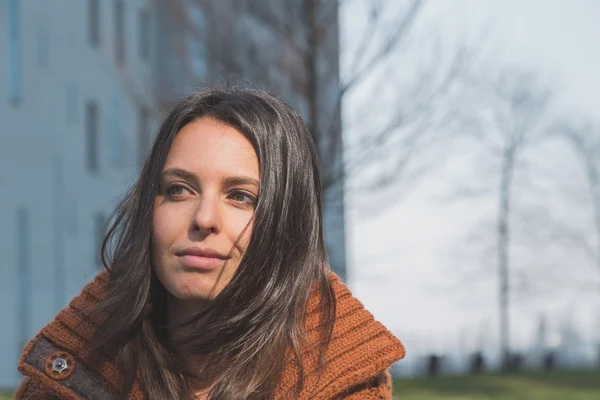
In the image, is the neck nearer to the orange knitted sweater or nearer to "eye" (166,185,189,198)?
the orange knitted sweater

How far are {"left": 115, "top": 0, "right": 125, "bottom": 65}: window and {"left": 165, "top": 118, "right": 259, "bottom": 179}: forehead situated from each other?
2291 cm

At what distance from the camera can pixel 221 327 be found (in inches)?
102

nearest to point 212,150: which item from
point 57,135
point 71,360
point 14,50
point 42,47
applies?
point 71,360

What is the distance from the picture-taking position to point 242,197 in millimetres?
2625

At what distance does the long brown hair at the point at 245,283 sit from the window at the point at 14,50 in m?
18.1

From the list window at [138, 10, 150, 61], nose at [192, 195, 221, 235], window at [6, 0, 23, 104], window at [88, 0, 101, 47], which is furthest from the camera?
window at [138, 10, 150, 61]

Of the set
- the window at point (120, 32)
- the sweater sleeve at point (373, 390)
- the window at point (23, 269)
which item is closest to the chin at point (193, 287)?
the sweater sleeve at point (373, 390)

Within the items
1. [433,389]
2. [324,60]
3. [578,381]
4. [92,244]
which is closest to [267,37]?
[324,60]

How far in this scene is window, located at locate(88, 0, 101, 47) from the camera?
24.1m

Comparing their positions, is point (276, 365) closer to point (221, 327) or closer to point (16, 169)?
point (221, 327)

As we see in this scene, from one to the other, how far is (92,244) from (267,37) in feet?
34.5

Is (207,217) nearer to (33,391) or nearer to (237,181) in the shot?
(237,181)

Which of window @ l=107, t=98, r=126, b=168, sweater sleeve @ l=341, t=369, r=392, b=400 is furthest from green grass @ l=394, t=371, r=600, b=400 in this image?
sweater sleeve @ l=341, t=369, r=392, b=400

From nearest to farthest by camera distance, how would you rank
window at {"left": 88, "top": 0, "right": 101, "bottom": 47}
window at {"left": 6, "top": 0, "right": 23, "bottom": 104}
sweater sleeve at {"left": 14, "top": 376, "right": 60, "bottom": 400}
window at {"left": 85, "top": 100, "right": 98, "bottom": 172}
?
sweater sleeve at {"left": 14, "top": 376, "right": 60, "bottom": 400} → window at {"left": 6, "top": 0, "right": 23, "bottom": 104} → window at {"left": 85, "top": 100, "right": 98, "bottom": 172} → window at {"left": 88, "top": 0, "right": 101, "bottom": 47}
